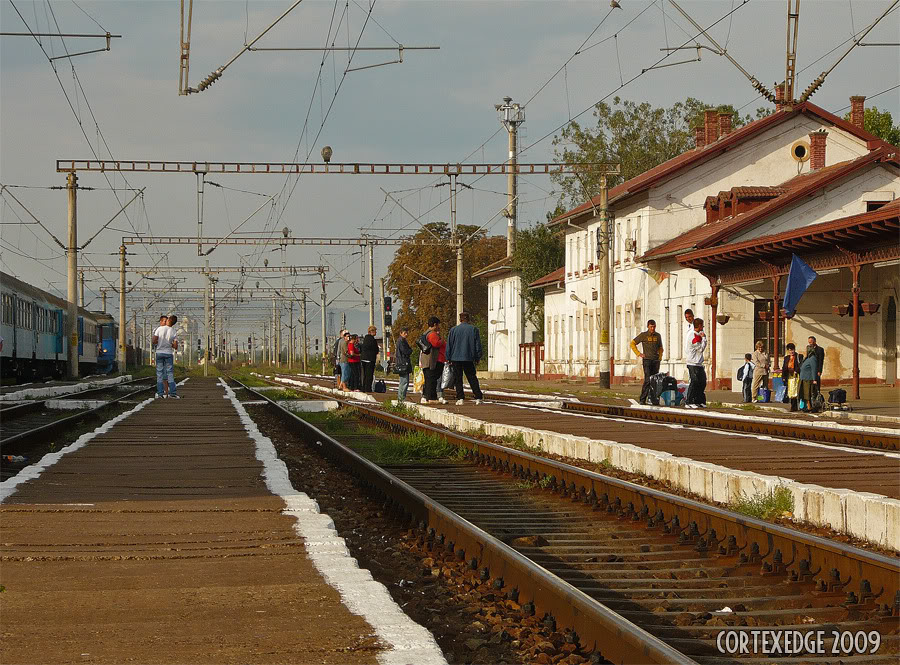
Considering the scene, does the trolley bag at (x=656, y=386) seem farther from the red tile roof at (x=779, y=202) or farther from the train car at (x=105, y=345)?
the train car at (x=105, y=345)

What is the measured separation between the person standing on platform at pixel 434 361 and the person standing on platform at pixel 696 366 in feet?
15.4

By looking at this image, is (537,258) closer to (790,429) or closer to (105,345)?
(105,345)

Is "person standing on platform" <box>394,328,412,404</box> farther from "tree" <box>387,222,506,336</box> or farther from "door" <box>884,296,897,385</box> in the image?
"tree" <box>387,222,506,336</box>

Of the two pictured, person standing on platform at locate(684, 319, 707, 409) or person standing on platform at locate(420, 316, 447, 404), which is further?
person standing on platform at locate(420, 316, 447, 404)

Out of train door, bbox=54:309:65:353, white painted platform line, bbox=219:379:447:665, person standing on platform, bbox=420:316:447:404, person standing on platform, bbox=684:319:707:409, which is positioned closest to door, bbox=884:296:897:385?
person standing on platform, bbox=684:319:707:409

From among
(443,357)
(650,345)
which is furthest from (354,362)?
(650,345)

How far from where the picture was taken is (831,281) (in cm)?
3775

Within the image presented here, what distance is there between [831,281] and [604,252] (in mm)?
7096

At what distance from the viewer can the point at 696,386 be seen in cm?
2438

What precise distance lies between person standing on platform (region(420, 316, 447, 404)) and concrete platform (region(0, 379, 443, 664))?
12.1 metres

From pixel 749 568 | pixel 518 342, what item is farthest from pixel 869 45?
pixel 518 342

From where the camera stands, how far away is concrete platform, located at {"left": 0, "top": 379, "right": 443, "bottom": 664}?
177 inches

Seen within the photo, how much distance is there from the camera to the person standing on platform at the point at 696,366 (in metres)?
22.9

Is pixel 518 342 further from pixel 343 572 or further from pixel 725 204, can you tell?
pixel 343 572
